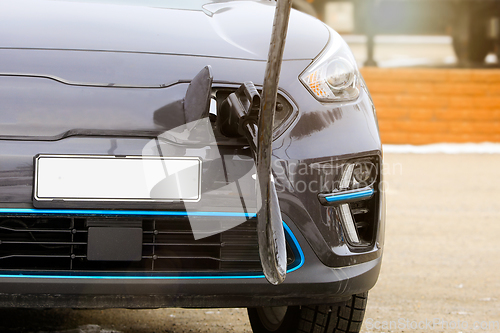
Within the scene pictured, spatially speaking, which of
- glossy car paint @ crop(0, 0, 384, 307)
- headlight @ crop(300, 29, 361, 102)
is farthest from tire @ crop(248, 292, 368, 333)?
headlight @ crop(300, 29, 361, 102)

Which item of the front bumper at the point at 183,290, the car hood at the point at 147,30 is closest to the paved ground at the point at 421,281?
the front bumper at the point at 183,290

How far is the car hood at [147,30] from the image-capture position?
1.85 meters

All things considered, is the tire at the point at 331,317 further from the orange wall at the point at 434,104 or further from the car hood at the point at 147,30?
the orange wall at the point at 434,104

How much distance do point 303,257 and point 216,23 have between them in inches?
32.6

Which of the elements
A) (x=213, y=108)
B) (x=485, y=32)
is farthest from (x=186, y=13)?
(x=485, y=32)

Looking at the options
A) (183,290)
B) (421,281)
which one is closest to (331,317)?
(183,290)

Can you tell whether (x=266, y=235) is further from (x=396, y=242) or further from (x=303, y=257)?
(x=396, y=242)

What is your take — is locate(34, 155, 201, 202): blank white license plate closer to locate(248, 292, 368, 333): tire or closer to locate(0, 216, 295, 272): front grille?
locate(0, 216, 295, 272): front grille

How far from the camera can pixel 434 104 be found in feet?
25.8

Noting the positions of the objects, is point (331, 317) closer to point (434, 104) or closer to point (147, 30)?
point (147, 30)

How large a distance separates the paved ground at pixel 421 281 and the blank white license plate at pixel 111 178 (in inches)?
39.6

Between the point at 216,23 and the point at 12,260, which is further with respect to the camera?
the point at 216,23

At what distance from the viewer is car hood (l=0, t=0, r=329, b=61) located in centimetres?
185

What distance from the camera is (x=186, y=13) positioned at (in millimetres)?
2201
